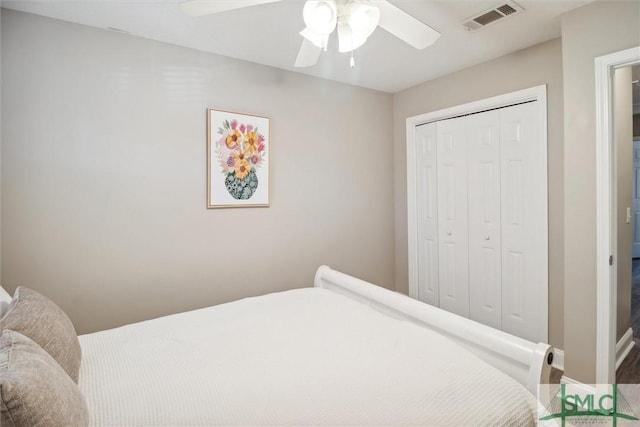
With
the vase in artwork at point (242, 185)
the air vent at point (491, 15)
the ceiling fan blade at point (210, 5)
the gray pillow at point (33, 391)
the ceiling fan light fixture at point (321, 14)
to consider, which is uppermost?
the air vent at point (491, 15)

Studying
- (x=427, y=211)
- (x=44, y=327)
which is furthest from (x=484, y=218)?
(x=44, y=327)

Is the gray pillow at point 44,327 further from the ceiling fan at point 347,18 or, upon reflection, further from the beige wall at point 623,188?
the beige wall at point 623,188

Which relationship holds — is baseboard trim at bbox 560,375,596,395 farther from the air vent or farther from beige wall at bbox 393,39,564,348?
the air vent

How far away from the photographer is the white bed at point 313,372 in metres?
1.01

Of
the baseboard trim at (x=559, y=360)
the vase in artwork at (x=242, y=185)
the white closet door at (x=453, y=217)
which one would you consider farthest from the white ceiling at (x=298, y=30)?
the baseboard trim at (x=559, y=360)

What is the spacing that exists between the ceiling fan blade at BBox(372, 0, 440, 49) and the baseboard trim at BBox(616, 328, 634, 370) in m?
2.71

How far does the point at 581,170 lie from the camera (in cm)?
197

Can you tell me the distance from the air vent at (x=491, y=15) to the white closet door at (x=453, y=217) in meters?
0.98

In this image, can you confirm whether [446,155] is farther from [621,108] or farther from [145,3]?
[145,3]

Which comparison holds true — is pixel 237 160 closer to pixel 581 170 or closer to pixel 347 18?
pixel 347 18

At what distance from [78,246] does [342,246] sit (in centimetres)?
214

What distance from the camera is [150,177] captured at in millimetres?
2299

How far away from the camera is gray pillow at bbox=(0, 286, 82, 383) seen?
1101 millimetres

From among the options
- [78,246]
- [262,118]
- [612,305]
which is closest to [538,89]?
[612,305]
